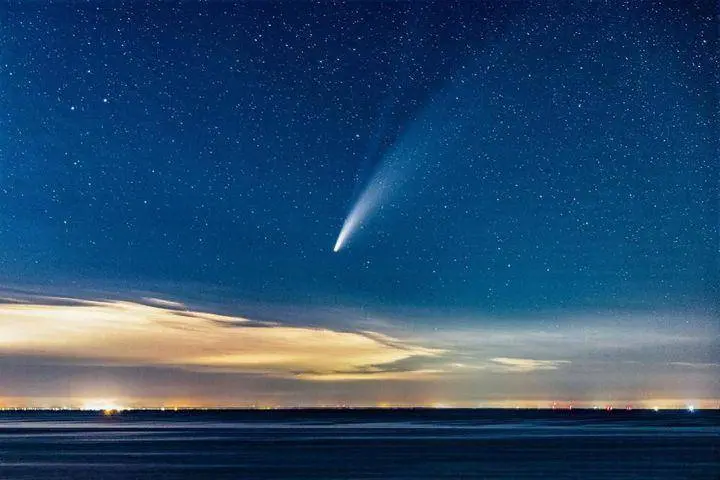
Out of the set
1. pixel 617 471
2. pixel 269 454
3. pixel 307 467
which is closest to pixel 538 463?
pixel 617 471

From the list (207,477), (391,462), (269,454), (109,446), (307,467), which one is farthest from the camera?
(109,446)

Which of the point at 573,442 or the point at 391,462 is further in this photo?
the point at 573,442

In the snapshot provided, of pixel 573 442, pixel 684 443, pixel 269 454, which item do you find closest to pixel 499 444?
pixel 573 442

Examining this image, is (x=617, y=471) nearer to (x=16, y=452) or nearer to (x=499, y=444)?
(x=499, y=444)

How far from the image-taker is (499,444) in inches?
2591

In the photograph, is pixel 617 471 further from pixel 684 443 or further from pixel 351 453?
pixel 684 443

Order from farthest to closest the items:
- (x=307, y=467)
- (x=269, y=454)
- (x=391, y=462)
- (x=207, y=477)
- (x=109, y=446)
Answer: (x=109, y=446) < (x=269, y=454) < (x=391, y=462) < (x=307, y=467) < (x=207, y=477)

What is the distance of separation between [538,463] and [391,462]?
7578 millimetres

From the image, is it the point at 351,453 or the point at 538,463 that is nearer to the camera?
the point at 538,463

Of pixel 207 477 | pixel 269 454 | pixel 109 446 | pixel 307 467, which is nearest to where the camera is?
pixel 207 477

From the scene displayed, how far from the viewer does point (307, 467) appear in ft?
144

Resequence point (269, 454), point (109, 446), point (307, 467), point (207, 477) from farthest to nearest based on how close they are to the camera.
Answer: point (109, 446) → point (269, 454) → point (307, 467) → point (207, 477)

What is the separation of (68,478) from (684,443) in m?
47.1

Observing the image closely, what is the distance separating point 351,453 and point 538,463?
41.9 ft
